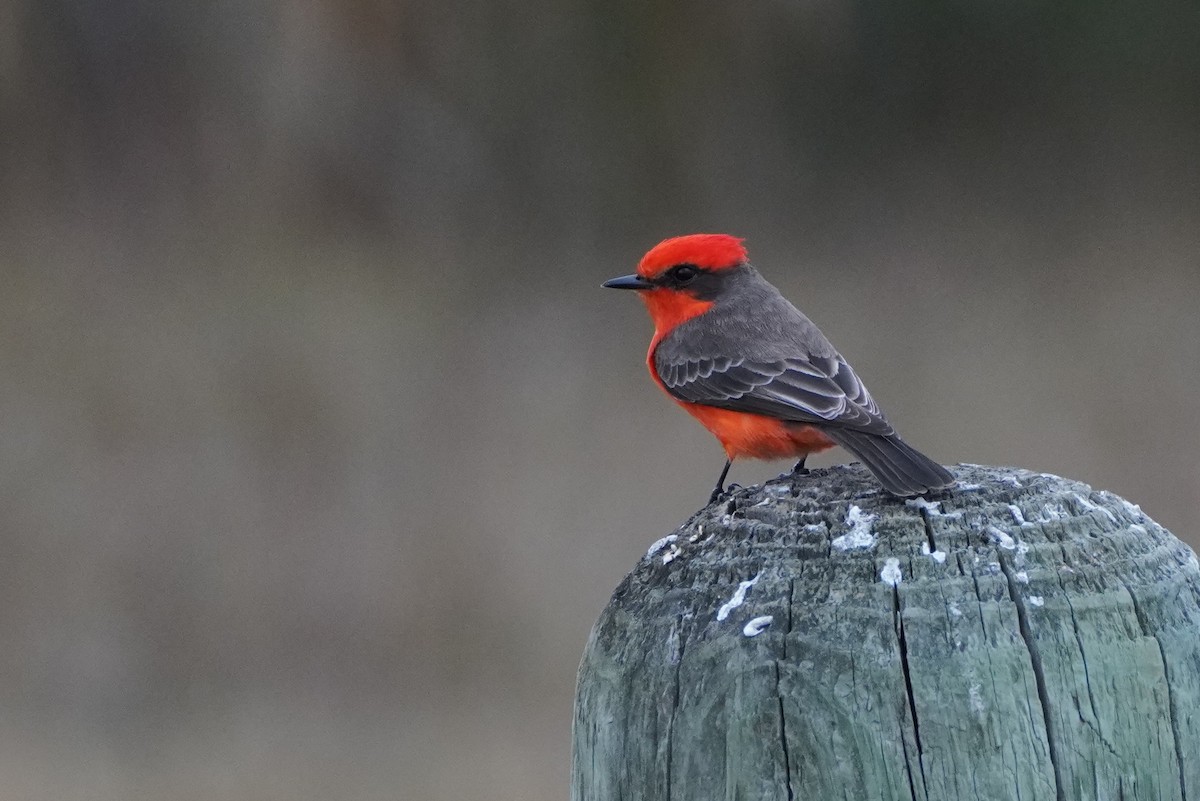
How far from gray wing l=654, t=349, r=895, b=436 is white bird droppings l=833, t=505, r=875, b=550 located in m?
1.28

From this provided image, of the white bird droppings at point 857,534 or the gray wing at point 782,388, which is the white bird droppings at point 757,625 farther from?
the gray wing at point 782,388

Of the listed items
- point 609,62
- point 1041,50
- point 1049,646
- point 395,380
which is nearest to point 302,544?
point 395,380

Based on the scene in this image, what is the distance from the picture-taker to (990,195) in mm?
6324

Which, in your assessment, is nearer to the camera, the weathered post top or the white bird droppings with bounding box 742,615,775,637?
the weathered post top

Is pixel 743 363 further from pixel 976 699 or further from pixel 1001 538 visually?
pixel 976 699

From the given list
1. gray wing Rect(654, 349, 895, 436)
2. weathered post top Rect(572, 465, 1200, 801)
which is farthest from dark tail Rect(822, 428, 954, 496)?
gray wing Rect(654, 349, 895, 436)

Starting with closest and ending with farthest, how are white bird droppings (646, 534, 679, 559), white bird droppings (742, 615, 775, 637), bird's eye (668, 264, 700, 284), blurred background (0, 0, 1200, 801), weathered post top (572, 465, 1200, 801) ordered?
weathered post top (572, 465, 1200, 801), white bird droppings (742, 615, 775, 637), white bird droppings (646, 534, 679, 559), bird's eye (668, 264, 700, 284), blurred background (0, 0, 1200, 801)

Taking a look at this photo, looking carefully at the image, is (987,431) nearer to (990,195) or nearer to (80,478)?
(990,195)

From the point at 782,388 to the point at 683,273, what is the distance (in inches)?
36.9

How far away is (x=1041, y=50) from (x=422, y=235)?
3024 mm

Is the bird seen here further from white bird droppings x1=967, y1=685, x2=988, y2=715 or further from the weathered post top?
white bird droppings x1=967, y1=685, x2=988, y2=715

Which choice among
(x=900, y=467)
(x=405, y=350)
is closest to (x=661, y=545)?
(x=900, y=467)

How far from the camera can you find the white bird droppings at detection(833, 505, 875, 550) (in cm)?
186

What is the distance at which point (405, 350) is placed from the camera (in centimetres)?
602
